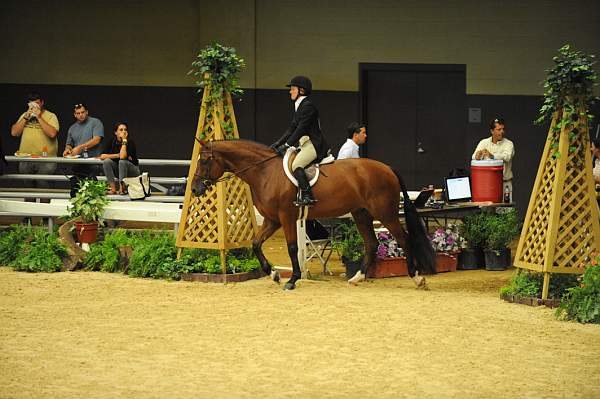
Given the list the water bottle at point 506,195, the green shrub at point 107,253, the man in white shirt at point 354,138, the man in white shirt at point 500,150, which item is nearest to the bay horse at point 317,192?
the man in white shirt at point 354,138

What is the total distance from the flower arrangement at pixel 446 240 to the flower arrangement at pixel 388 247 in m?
0.61

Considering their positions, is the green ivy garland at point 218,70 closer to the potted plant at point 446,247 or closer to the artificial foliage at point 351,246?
the artificial foliage at point 351,246

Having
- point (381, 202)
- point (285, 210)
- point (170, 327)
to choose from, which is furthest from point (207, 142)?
point (170, 327)

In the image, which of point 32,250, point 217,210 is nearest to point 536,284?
point 217,210

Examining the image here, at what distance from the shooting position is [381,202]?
12461 mm

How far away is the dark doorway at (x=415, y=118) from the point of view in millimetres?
18469

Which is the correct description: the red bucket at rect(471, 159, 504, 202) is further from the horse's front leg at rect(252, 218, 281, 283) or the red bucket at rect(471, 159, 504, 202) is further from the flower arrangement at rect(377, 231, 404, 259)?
the horse's front leg at rect(252, 218, 281, 283)

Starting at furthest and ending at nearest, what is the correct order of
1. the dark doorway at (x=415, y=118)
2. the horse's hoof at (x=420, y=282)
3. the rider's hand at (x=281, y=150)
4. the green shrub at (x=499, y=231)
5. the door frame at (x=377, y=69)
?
1. the dark doorway at (x=415, y=118)
2. the door frame at (x=377, y=69)
3. the green shrub at (x=499, y=231)
4. the rider's hand at (x=281, y=150)
5. the horse's hoof at (x=420, y=282)

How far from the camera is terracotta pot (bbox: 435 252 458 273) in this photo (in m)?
13.7

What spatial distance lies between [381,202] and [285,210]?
1049mm

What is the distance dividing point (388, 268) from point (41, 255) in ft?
13.3

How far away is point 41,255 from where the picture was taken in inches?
533

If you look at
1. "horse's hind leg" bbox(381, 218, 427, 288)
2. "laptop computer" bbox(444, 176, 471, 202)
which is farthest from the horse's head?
"laptop computer" bbox(444, 176, 471, 202)

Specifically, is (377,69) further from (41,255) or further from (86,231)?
(41,255)
